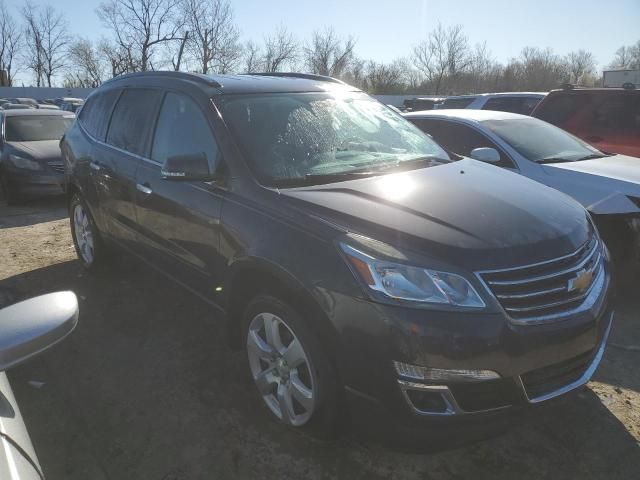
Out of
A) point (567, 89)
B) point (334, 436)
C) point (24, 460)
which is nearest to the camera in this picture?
point (24, 460)

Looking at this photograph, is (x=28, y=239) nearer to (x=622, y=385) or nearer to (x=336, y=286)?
(x=336, y=286)

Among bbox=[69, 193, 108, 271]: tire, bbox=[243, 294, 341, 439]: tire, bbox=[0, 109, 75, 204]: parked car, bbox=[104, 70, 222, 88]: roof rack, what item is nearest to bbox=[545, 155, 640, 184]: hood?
bbox=[104, 70, 222, 88]: roof rack

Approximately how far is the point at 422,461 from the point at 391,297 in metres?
0.96

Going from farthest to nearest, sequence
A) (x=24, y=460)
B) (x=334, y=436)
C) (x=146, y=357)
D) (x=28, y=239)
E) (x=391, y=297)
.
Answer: (x=28, y=239) < (x=146, y=357) < (x=334, y=436) < (x=391, y=297) < (x=24, y=460)

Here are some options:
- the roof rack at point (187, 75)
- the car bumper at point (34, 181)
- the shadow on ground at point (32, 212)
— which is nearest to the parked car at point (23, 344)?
the roof rack at point (187, 75)

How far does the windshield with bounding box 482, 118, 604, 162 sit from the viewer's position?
15.9 ft

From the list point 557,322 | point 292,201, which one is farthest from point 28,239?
point 557,322

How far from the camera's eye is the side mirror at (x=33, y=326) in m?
1.26

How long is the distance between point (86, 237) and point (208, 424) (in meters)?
2.94

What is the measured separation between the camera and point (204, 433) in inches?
102

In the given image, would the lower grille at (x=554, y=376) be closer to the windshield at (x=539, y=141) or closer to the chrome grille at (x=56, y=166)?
the windshield at (x=539, y=141)

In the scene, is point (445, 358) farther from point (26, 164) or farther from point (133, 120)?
point (26, 164)

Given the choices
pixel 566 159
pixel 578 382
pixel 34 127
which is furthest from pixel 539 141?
pixel 34 127

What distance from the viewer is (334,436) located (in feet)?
7.59
